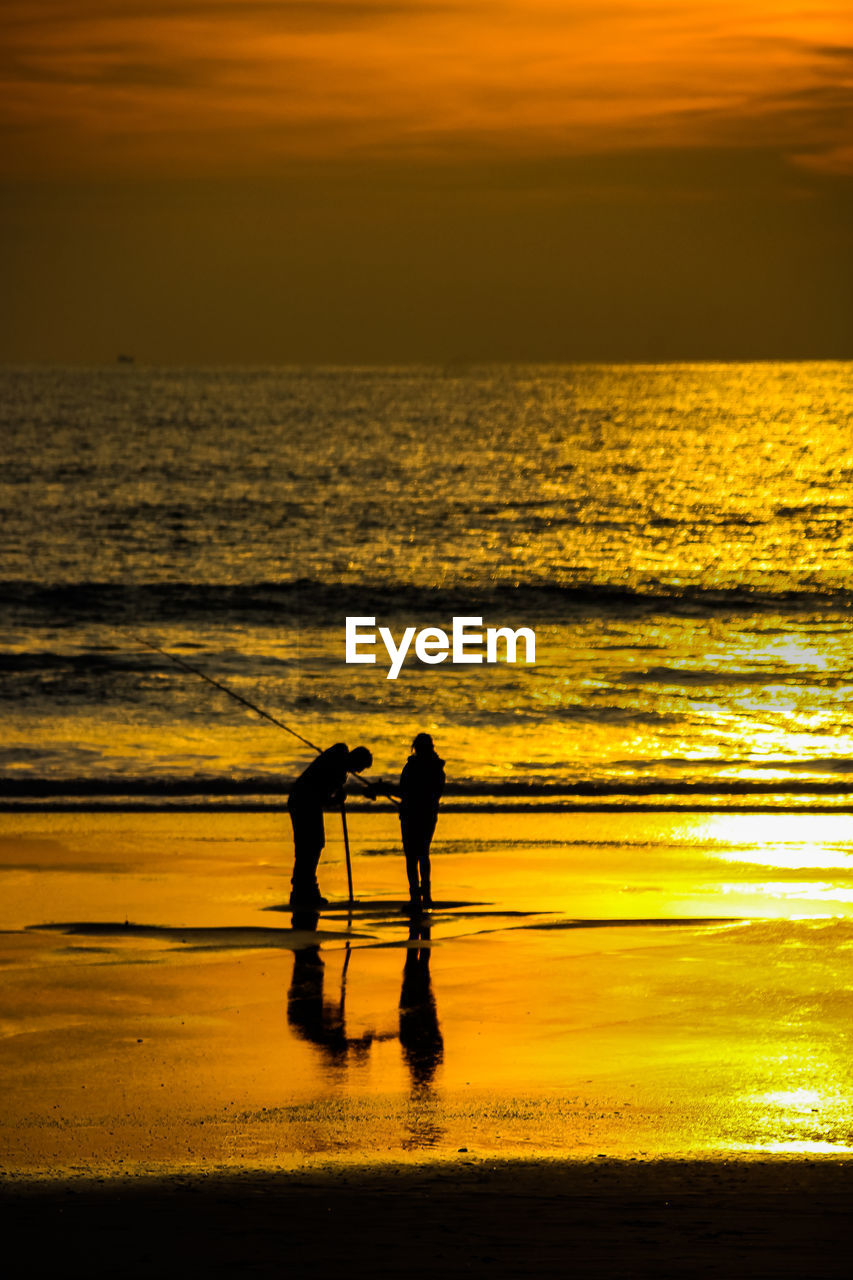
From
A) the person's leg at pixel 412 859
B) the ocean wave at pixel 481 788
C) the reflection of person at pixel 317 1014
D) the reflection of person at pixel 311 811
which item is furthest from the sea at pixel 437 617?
the reflection of person at pixel 317 1014

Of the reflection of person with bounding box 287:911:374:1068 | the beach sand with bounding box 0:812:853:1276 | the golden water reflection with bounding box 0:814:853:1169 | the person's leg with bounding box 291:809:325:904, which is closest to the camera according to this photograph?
the beach sand with bounding box 0:812:853:1276

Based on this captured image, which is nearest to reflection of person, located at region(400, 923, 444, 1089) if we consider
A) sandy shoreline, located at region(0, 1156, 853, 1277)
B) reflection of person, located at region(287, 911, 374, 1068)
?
reflection of person, located at region(287, 911, 374, 1068)

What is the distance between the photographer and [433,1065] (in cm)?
785

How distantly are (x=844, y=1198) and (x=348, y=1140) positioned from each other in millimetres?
2000

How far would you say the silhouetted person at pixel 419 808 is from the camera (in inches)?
449

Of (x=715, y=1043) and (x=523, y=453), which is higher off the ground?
(x=523, y=453)

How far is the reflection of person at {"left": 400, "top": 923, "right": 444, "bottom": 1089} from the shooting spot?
25.7ft

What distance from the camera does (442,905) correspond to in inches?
453

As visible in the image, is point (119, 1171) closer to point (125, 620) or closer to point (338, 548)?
point (125, 620)

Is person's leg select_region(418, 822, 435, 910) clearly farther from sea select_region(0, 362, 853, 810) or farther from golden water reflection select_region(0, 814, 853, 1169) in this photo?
sea select_region(0, 362, 853, 810)

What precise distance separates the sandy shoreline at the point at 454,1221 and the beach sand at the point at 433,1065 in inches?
0.6

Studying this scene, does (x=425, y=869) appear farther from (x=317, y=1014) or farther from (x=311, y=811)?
(x=317, y=1014)

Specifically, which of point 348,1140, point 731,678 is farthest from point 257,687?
point 348,1140

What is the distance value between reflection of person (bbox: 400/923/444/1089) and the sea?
372cm
